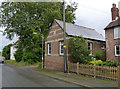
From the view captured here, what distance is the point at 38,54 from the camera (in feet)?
85.9

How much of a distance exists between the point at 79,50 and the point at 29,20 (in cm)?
1746

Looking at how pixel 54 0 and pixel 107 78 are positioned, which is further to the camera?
pixel 54 0

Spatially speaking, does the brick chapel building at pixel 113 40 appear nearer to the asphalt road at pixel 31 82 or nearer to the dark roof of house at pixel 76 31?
the dark roof of house at pixel 76 31

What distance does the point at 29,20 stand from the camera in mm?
26219

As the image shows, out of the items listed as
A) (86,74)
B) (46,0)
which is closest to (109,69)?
(86,74)

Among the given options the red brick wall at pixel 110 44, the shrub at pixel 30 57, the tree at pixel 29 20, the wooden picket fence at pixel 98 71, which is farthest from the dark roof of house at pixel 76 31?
the shrub at pixel 30 57

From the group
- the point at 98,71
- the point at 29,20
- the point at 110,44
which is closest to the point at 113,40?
the point at 110,44

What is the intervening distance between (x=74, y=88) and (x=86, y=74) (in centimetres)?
398

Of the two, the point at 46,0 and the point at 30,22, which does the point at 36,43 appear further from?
the point at 46,0

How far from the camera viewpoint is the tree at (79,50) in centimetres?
1290

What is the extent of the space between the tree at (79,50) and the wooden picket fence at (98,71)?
140cm

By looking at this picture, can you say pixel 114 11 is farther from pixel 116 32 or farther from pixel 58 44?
pixel 58 44

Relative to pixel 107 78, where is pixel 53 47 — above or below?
above

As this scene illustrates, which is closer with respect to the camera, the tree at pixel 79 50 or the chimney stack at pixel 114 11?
the tree at pixel 79 50
